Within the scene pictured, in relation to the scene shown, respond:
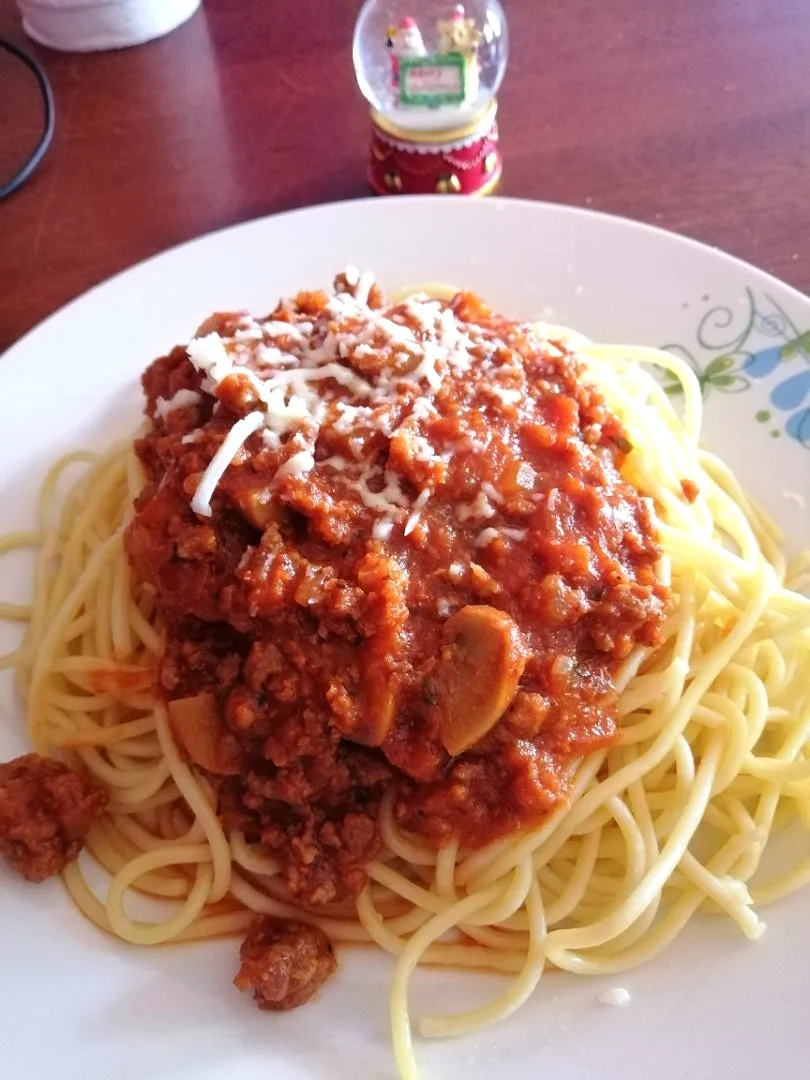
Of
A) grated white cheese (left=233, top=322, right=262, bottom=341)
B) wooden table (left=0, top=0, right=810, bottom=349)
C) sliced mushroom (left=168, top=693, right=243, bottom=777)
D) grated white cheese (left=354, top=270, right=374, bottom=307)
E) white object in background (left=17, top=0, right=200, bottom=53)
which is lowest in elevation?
sliced mushroom (left=168, top=693, right=243, bottom=777)

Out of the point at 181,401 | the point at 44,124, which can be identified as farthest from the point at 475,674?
the point at 44,124

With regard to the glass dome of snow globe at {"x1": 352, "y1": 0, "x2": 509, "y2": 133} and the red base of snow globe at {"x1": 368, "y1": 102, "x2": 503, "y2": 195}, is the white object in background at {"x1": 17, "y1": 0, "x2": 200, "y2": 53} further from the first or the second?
the red base of snow globe at {"x1": 368, "y1": 102, "x2": 503, "y2": 195}

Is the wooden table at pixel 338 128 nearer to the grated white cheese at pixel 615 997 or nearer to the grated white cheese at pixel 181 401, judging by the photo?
the grated white cheese at pixel 181 401

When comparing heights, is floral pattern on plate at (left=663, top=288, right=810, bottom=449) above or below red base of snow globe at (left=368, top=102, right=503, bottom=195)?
below

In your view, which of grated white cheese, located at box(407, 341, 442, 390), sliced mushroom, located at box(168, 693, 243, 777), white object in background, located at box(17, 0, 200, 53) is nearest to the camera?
sliced mushroom, located at box(168, 693, 243, 777)

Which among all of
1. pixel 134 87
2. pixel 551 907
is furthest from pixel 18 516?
pixel 134 87

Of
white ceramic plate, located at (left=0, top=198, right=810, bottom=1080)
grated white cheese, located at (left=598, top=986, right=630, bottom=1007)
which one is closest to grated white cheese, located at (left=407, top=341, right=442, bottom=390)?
white ceramic plate, located at (left=0, top=198, right=810, bottom=1080)

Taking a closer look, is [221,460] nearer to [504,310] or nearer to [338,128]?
[504,310]
